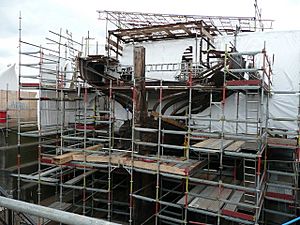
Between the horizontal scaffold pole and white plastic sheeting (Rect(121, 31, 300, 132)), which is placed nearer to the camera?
the horizontal scaffold pole

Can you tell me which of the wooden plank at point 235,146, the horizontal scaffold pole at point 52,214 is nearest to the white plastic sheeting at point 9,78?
the wooden plank at point 235,146

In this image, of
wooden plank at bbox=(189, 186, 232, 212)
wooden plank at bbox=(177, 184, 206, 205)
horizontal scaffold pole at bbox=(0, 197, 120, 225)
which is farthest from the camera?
wooden plank at bbox=(177, 184, 206, 205)

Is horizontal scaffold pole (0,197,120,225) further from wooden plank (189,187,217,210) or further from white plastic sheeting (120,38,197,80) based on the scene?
white plastic sheeting (120,38,197,80)

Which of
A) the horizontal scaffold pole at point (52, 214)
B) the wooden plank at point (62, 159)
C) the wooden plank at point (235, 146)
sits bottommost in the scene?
the wooden plank at point (62, 159)

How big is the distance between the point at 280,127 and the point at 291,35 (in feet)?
10.6

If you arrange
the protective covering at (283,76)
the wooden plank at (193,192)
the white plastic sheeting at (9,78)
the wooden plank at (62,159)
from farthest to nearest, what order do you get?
the white plastic sheeting at (9,78) → the protective covering at (283,76) → the wooden plank at (62,159) → the wooden plank at (193,192)

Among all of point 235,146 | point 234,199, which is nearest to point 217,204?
point 234,199

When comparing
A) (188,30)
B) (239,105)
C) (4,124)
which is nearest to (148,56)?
(188,30)

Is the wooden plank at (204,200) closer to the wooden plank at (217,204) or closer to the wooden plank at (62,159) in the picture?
the wooden plank at (217,204)

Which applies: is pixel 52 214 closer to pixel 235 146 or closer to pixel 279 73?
pixel 235 146

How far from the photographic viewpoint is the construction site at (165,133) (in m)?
6.81

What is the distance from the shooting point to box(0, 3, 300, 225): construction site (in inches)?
268

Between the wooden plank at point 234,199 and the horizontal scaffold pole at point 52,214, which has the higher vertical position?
the horizontal scaffold pole at point 52,214

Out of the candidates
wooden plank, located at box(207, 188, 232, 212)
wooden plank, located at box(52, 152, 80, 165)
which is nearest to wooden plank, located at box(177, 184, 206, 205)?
wooden plank, located at box(207, 188, 232, 212)
